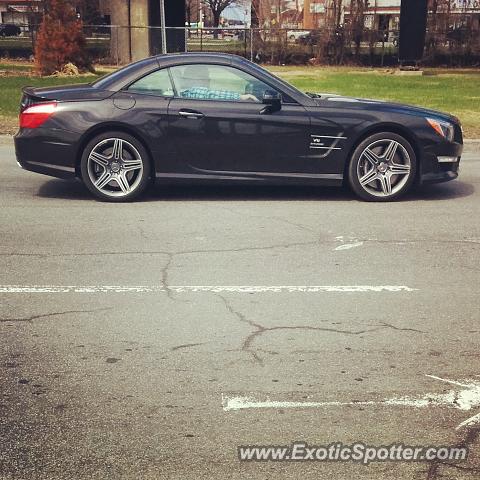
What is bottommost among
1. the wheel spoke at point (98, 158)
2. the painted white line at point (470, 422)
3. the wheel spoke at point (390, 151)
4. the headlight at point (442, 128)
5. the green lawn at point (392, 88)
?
the green lawn at point (392, 88)

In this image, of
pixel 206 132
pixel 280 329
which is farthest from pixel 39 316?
pixel 206 132

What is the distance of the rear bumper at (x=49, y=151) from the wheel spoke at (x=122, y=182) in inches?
18.2

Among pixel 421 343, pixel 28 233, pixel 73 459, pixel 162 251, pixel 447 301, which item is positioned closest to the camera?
pixel 73 459

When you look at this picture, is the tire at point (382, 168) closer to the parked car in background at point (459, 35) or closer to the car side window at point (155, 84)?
the car side window at point (155, 84)

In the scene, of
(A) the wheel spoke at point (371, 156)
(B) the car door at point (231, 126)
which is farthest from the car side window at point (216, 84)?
(A) the wheel spoke at point (371, 156)

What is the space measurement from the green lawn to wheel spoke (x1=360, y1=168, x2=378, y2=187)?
543cm

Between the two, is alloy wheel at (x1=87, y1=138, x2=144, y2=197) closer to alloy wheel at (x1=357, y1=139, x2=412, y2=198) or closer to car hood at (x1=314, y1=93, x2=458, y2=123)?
car hood at (x1=314, y1=93, x2=458, y2=123)

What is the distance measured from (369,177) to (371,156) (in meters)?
0.23

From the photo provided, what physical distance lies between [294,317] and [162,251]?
1891mm

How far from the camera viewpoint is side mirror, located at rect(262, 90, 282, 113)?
28.3 ft

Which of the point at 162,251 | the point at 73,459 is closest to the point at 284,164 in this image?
the point at 162,251

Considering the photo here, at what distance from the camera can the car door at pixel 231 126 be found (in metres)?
8.70

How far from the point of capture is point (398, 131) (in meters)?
8.91

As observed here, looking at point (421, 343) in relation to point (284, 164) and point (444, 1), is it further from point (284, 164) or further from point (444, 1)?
point (444, 1)
